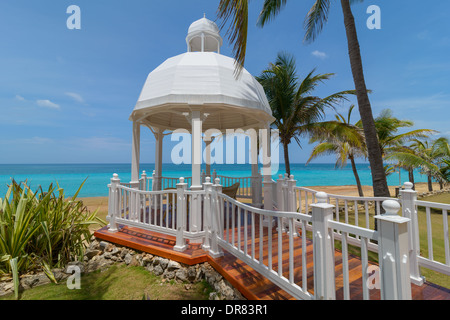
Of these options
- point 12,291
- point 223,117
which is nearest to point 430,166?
point 223,117

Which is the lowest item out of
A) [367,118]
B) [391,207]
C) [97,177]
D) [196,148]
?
[97,177]

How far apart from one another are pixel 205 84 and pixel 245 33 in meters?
1.78

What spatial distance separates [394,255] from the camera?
1.65 m

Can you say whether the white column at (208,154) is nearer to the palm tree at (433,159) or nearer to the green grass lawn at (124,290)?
the green grass lawn at (124,290)

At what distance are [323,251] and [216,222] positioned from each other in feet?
7.75

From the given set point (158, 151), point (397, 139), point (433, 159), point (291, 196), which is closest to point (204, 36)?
point (158, 151)

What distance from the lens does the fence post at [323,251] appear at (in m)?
2.10

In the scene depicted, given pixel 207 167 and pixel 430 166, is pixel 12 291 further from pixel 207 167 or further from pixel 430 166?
pixel 430 166

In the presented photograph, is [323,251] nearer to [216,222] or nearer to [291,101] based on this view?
[216,222]

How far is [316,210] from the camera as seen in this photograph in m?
2.17

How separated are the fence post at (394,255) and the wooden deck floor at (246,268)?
0.75 metres

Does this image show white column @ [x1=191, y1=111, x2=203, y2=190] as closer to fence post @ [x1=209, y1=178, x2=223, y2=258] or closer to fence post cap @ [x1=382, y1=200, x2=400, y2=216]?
fence post @ [x1=209, y1=178, x2=223, y2=258]
